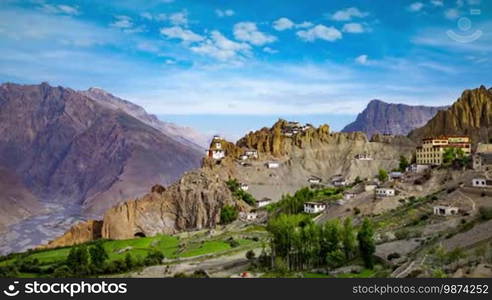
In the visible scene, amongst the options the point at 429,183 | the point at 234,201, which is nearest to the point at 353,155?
the point at 234,201

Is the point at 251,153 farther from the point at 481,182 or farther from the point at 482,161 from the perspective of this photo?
the point at 481,182

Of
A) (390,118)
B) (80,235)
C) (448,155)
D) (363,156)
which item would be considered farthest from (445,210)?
(390,118)

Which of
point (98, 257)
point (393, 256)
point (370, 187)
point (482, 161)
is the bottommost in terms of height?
point (98, 257)

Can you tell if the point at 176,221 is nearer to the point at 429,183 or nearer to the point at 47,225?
the point at 429,183

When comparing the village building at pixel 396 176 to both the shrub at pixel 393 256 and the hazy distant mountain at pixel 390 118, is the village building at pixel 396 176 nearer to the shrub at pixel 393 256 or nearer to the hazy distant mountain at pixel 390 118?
the shrub at pixel 393 256

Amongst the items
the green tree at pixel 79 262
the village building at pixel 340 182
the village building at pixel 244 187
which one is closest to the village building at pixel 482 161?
the village building at pixel 340 182

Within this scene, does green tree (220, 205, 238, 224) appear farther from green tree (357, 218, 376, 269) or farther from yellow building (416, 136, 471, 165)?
green tree (357, 218, 376, 269)

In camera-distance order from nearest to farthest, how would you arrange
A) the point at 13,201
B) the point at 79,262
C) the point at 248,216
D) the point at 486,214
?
the point at 486,214, the point at 79,262, the point at 248,216, the point at 13,201
